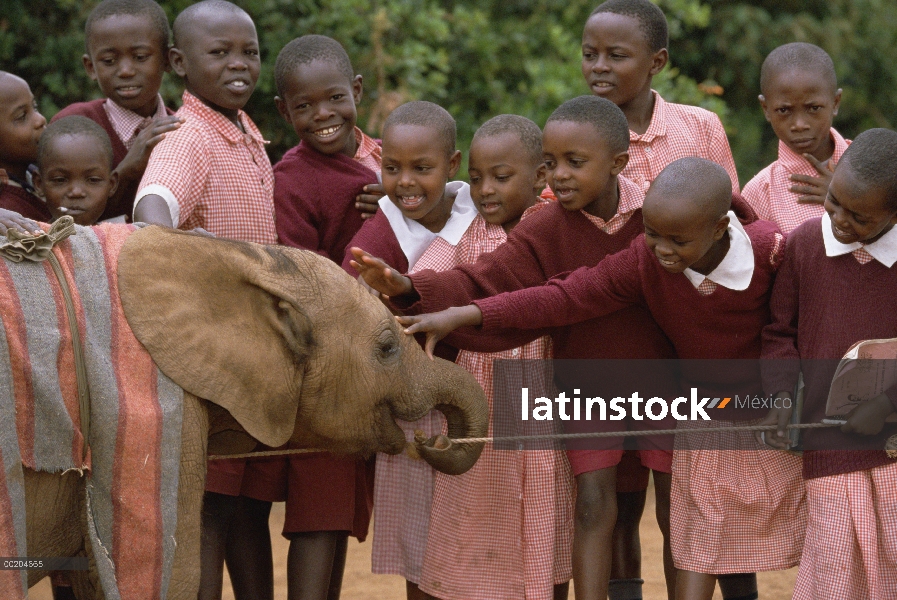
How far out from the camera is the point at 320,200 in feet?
15.3

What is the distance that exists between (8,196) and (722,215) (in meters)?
2.71

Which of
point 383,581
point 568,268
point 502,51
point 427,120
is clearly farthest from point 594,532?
point 502,51

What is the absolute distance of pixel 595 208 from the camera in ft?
13.9

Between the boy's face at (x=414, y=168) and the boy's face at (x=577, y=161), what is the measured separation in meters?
0.46

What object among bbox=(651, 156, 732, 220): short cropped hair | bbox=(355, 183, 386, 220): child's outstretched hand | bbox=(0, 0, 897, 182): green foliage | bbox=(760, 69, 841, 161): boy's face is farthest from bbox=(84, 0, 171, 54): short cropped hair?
bbox=(0, 0, 897, 182): green foliage

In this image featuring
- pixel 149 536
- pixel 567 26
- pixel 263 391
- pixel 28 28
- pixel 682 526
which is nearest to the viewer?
pixel 149 536

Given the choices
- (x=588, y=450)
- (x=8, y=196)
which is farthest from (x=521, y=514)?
(x=8, y=196)

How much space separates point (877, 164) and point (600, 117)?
0.94 m

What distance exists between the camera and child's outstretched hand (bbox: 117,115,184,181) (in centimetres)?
449

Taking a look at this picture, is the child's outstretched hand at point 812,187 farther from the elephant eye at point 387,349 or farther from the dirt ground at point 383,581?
the dirt ground at point 383,581

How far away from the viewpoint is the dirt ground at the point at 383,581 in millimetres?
6246

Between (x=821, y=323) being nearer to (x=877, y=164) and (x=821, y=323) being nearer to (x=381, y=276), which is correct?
(x=877, y=164)

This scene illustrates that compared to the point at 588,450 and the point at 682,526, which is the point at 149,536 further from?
A: the point at 682,526

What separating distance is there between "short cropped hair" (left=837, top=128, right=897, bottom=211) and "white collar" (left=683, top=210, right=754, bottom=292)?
406 millimetres
